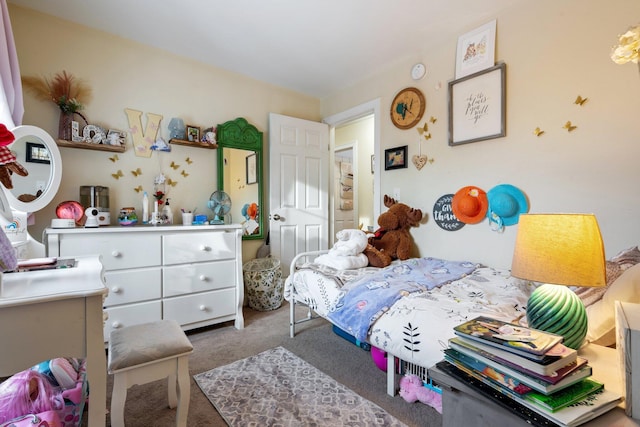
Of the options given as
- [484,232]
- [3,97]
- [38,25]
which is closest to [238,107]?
[38,25]

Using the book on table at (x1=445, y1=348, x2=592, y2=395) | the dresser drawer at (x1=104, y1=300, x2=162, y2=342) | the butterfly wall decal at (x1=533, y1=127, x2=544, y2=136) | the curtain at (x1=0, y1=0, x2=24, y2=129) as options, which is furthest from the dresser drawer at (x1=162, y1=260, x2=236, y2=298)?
the butterfly wall decal at (x1=533, y1=127, x2=544, y2=136)

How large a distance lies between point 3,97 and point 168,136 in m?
1.26

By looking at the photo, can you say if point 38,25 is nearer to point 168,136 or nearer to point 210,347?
point 168,136

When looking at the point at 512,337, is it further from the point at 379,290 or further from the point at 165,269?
the point at 165,269

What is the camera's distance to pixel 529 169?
2182 millimetres

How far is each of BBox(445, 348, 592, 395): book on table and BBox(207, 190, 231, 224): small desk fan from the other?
8.22ft

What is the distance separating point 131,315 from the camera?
2197mm

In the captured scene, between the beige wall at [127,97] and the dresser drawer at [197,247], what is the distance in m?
0.57

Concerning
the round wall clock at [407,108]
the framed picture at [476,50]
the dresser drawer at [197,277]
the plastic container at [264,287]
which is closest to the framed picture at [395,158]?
the round wall clock at [407,108]

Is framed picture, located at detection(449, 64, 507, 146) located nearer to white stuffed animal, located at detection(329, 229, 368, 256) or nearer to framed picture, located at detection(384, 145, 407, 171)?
framed picture, located at detection(384, 145, 407, 171)

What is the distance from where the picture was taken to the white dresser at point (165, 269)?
2082mm

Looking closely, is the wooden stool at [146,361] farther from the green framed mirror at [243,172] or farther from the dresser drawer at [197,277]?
the green framed mirror at [243,172]

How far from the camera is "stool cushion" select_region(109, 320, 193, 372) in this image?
4.01ft

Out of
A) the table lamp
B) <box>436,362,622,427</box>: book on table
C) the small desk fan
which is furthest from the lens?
the small desk fan
